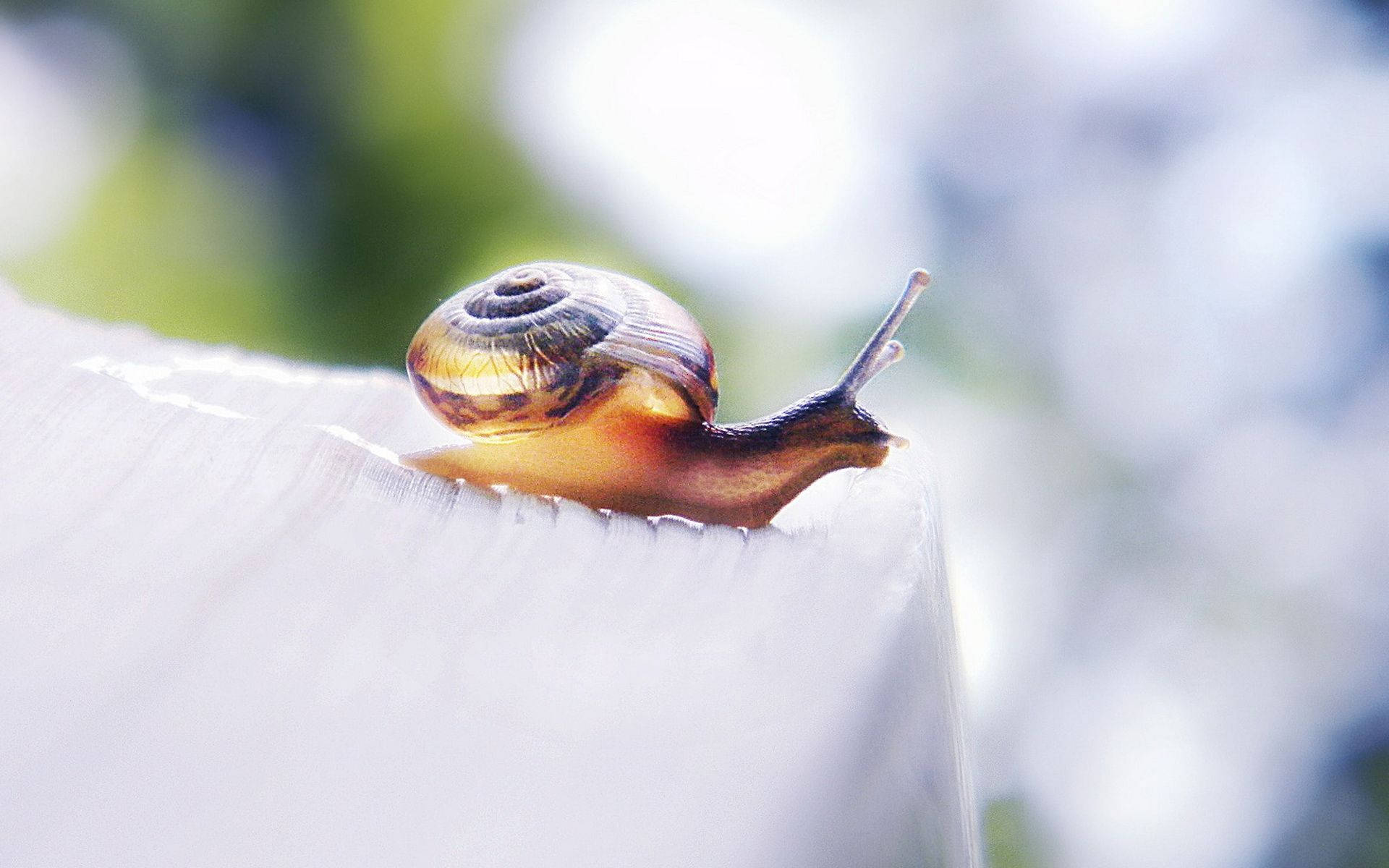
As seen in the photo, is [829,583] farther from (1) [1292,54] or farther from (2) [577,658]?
(1) [1292,54]

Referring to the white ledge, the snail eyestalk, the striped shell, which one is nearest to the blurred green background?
the snail eyestalk

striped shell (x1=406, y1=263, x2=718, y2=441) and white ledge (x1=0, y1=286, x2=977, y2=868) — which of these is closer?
white ledge (x1=0, y1=286, x2=977, y2=868)

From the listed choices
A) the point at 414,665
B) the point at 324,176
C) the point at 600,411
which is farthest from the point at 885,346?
the point at 324,176

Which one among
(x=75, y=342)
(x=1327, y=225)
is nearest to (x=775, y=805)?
(x=75, y=342)

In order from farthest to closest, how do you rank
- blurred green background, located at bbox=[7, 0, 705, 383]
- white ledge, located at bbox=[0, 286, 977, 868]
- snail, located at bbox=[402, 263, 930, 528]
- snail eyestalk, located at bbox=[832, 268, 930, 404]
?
1. blurred green background, located at bbox=[7, 0, 705, 383]
2. snail eyestalk, located at bbox=[832, 268, 930, 404]
3. snail, located at bbox=[402, 263, 930, 528]
4. white ledge, located at bbox=[0, 286, 977, 868]

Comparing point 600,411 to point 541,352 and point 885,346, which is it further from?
→ point 885,346

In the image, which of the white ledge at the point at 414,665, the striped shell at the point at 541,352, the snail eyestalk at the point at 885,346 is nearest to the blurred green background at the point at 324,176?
the snail eyestalk at the point at 885,346

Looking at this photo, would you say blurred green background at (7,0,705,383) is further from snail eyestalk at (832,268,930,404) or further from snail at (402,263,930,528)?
snail at (402,263,930,528)
